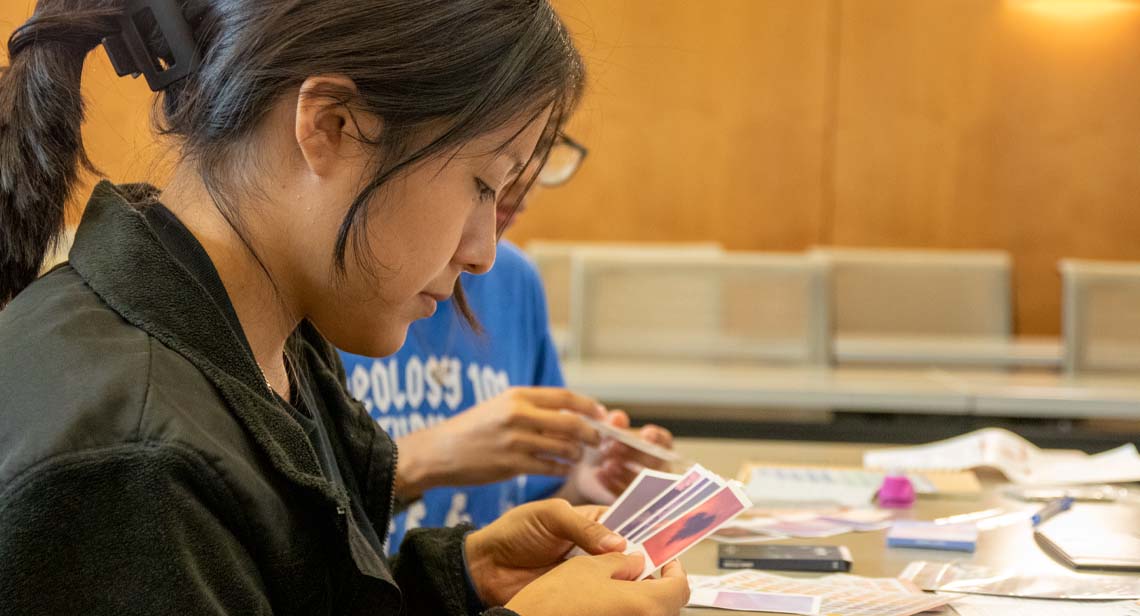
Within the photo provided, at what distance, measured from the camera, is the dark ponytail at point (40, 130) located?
2.90 feet

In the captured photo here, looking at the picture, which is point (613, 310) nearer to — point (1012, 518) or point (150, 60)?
point (1012, 518)

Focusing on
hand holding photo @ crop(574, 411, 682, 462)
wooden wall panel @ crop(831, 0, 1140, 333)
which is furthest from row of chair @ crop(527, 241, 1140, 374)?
wooden wall panel @ crop(831, 0, 1140, 333)

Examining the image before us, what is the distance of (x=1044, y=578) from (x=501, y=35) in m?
0.78

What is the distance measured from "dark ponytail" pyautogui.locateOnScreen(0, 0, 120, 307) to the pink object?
1134mm

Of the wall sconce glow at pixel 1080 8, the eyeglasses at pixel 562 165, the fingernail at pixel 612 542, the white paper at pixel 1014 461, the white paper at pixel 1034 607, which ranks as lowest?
the wall sconce glow at pixel 1080 8

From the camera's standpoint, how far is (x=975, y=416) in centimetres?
299

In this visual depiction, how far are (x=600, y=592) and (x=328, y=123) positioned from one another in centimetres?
43

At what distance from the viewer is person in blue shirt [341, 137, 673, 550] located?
4.99ft

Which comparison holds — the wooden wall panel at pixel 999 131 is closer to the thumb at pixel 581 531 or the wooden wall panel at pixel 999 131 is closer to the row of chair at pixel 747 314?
the row of chair at pixel 747 314

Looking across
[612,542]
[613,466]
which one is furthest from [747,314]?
[612,542]

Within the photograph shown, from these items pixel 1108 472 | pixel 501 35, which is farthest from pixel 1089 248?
pixel 501 35

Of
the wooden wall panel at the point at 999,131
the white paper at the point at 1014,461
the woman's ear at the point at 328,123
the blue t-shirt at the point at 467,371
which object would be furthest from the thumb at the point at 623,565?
the wooden wall panel at the point at 999,131

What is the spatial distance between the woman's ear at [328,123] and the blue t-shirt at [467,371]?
77cm

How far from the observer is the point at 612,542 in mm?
1050
